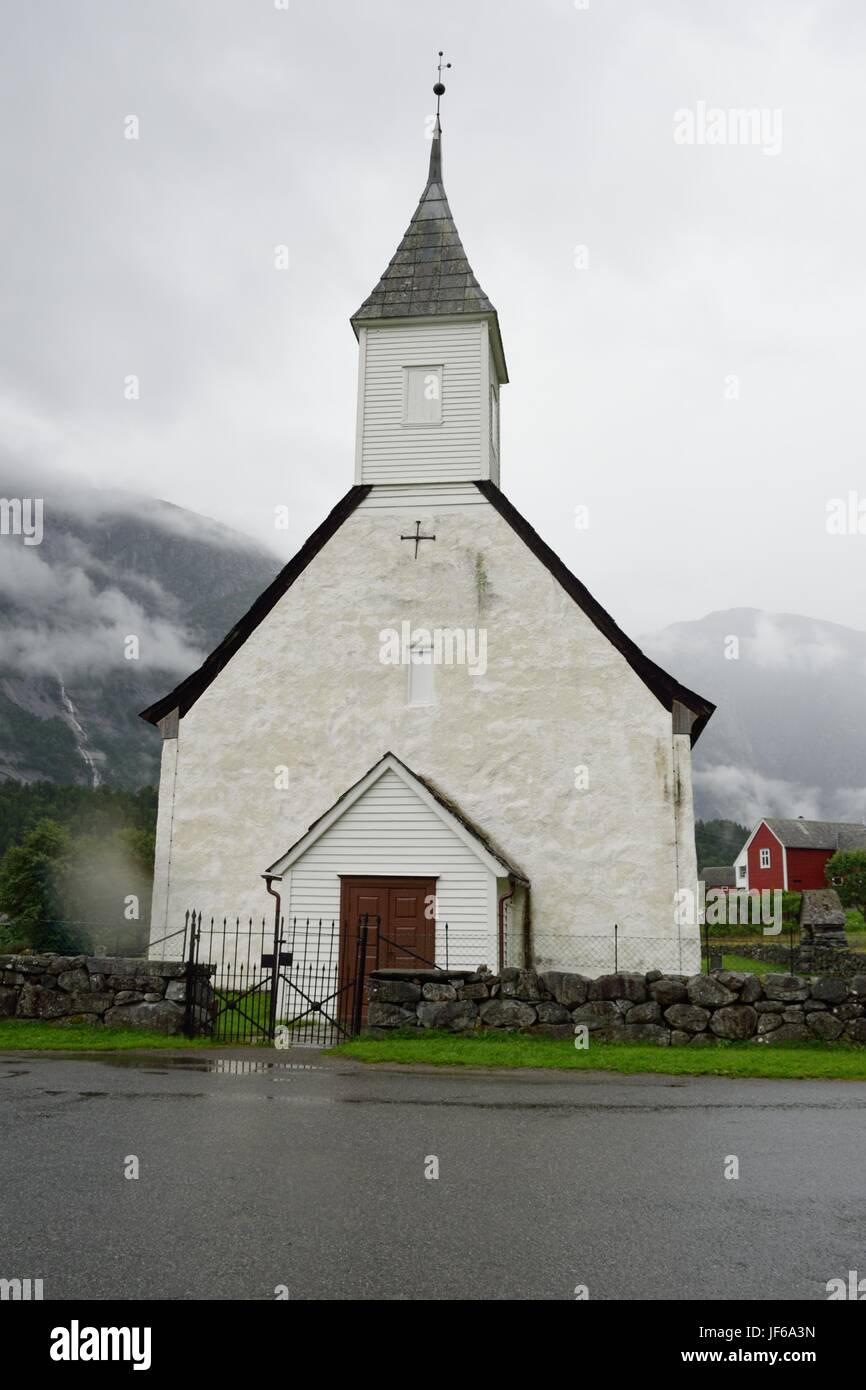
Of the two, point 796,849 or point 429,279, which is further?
point 796,849

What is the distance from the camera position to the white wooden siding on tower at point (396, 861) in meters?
18.5

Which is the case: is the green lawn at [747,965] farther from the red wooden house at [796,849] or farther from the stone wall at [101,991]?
the red wooden house at [796,849]

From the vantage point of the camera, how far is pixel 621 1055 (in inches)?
549

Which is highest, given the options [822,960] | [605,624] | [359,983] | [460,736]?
[605,624]

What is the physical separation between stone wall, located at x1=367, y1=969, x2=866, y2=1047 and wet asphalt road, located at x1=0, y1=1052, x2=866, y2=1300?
3695mm

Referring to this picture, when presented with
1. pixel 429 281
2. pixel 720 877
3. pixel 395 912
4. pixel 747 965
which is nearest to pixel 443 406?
pixel 429 281

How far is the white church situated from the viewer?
741 inches

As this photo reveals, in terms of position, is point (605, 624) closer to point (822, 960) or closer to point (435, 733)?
point (435, 733)

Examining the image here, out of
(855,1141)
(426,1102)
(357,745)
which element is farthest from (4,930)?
(855,1141)

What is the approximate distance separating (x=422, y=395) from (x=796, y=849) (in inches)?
2457

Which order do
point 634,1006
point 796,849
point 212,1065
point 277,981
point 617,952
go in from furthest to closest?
point 796,849 → point 617,952 → point 277,981 → point 634,1006 → point 212,1065

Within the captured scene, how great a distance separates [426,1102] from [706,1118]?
2.60 metres

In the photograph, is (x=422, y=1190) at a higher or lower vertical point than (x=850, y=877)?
lower

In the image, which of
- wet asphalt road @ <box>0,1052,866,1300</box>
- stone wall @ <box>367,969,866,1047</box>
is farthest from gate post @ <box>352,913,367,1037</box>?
wet asphalt road @ <box>0,1052,866,1300</box>
